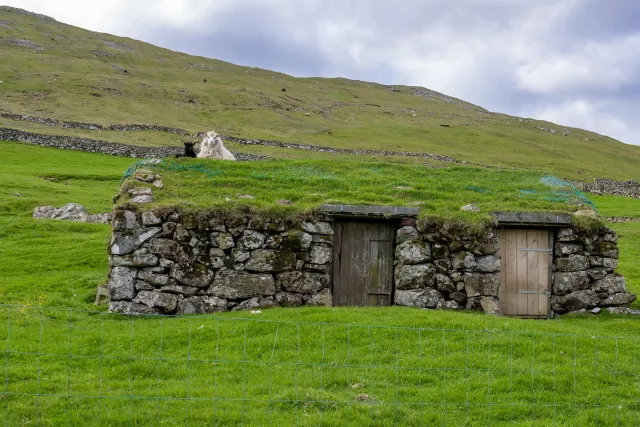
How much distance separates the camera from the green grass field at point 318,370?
767 centimetres

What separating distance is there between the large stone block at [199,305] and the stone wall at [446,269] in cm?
429

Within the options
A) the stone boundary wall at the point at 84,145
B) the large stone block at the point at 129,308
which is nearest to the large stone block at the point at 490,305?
the large stone block at the point at 129,308

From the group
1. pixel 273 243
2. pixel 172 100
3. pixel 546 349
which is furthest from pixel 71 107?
pixel 546 349

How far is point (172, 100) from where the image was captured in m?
86.1

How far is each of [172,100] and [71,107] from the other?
63.3ft

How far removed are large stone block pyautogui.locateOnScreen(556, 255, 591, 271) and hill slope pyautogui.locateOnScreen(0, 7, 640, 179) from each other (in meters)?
45.9

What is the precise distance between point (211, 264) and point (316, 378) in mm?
6139

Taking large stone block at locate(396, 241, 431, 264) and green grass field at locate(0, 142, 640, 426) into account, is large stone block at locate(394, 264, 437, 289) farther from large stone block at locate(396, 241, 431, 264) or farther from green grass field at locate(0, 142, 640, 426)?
green grass field at locate(0, 142, 640, 426)

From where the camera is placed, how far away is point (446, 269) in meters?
14.8

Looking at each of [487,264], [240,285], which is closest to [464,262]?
[487,264]

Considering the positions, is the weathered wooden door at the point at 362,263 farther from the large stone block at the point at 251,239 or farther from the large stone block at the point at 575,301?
the large stone block at the point at 575,301

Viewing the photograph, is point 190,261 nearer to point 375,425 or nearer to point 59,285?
point 59,285

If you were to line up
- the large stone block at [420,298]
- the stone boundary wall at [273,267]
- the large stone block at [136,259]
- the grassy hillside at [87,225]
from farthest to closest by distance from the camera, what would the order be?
the grassy hillside at [87,225]
the large stone block at [420,298]
the stone boundary wall at [273,267]
the large stone block at [136,259]

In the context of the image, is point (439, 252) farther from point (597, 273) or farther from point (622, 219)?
point (622, 219)
